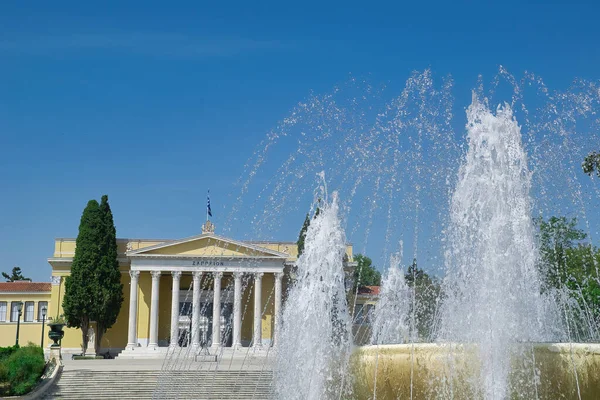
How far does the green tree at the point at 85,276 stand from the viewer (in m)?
42.6

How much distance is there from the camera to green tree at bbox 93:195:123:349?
141 ft

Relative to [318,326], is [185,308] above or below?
above

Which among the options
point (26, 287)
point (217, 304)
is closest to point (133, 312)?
point (217, 304)

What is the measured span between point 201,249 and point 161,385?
18980 mm

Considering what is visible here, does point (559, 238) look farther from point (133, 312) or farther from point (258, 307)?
point (133, 312)

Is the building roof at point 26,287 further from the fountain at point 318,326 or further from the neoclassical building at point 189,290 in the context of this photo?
the fountain at point 318,326

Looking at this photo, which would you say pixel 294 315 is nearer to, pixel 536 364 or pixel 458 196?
pixel 458 196

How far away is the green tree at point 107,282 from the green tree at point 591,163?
1160 inches

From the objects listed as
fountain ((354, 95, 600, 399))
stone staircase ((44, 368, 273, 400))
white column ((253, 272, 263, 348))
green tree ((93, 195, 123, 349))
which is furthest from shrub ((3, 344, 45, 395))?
white column ((253, 272, 263, 348))

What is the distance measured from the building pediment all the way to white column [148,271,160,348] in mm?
1379

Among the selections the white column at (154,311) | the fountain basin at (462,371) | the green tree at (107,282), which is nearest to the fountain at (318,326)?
the fountain basin at (462,371)

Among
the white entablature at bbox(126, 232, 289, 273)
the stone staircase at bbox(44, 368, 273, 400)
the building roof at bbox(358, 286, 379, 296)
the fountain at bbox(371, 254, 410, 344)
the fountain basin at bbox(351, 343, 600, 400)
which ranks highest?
the white entablature at bbox(126, 232, 289, 273)

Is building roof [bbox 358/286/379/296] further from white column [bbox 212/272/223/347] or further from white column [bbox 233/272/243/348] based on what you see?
white column [bbox 212/272/223/347]

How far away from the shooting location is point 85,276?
4300cm
